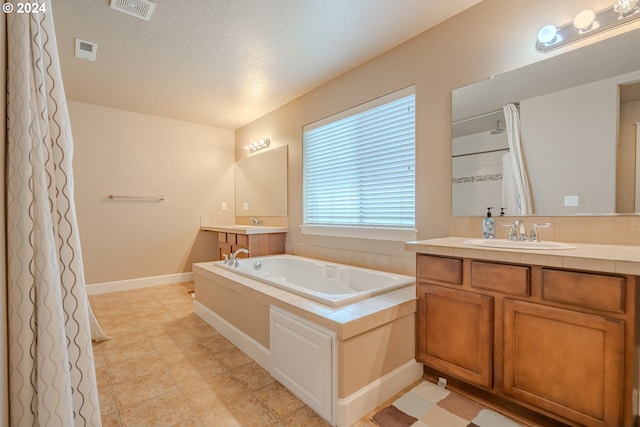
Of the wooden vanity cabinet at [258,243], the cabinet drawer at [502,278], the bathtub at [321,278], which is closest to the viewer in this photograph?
the cabinet drawer at [502,278]

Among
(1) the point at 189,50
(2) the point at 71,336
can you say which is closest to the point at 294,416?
(2) the point at 71,336

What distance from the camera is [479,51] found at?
201 cm

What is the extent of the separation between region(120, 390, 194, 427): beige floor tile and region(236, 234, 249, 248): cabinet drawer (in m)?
1.95

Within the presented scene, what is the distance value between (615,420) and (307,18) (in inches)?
105

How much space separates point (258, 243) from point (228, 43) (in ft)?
6.70

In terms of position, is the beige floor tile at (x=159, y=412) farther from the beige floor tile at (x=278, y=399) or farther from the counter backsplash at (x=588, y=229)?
the counter backsplash at (x=588, y=229)

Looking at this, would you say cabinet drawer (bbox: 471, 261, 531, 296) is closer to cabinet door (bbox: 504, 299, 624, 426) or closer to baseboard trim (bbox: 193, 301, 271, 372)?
cabinet door (bbox: 504, 299, 624, 426)

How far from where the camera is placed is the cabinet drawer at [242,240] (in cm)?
355

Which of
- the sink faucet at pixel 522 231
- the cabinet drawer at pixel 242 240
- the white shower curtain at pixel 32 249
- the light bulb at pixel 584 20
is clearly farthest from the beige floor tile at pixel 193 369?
the light bulb at pixel 584 20

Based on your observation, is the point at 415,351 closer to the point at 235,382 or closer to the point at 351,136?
the point at 235,382

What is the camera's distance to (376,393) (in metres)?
1.62

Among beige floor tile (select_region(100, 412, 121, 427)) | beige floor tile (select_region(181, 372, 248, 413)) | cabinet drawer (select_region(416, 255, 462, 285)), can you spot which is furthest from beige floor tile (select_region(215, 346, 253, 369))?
cabinet drawer (select_region(416, 255, 462, 285))

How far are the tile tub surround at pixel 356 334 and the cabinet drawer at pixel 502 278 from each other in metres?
0.42

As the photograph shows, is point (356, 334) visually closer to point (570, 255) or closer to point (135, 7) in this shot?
point (570, 255)
